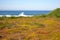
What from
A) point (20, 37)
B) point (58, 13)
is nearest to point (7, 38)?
point (20, 37)

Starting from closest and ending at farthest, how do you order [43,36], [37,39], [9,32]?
[37,39], [43,36], [9,32]

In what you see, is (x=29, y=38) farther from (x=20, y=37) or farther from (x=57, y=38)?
(x=57, y=38)

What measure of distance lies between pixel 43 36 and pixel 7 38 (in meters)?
0.96

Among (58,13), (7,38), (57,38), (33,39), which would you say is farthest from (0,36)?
(58,13)

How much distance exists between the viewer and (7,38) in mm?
4020

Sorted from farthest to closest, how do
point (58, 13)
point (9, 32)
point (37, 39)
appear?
point (58, 13) → point (9, 32) → point (37, 39)

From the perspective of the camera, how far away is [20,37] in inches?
159

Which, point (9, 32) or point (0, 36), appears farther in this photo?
point (9, 32)

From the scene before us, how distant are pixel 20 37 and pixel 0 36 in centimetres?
63

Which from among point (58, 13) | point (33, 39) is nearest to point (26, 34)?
point (33, 39)

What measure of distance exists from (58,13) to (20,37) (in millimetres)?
5440

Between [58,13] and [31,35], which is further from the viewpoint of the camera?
[58,13]

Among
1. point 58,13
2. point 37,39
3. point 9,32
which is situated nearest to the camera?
point 37,39

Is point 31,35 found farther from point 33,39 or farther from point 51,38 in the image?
point 51,38
